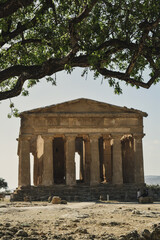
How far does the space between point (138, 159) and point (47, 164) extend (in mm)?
8450

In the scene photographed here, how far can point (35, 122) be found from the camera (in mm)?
38688

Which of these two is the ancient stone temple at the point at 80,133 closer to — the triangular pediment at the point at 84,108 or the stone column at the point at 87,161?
the triangular pediment at the point at 84,108

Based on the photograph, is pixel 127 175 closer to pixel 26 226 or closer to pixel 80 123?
pixel 80 123

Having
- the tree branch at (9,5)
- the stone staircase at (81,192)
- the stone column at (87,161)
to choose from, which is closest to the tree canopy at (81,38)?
the tree branch at (9,5)

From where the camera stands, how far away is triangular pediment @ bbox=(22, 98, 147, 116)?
1531 inches

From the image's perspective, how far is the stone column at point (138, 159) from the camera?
128 ft

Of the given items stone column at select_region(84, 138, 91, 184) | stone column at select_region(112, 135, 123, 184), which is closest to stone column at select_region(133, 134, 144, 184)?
stone column at select_region(112, 135, 123, 184)

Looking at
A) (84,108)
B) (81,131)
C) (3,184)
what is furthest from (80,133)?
(3,184)

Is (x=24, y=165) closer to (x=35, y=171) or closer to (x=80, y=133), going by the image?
(x=80, y=133)

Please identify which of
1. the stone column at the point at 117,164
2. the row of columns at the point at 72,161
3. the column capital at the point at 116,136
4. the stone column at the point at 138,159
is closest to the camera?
the row of columns at the point at 72,161

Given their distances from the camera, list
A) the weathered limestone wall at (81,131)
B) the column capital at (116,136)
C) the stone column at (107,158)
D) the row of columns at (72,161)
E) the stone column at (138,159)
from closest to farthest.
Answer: the row of columns at (72,161)
the weathered limestone wall at (81,131)
the stone column at (138,159)
the column capital at (116,136)
the stone column at (107,158)

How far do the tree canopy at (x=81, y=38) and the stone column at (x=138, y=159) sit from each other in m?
24.6

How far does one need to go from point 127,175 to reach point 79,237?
32057mm

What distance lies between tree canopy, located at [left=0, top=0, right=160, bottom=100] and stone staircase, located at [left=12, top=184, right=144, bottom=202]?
20.3 m
